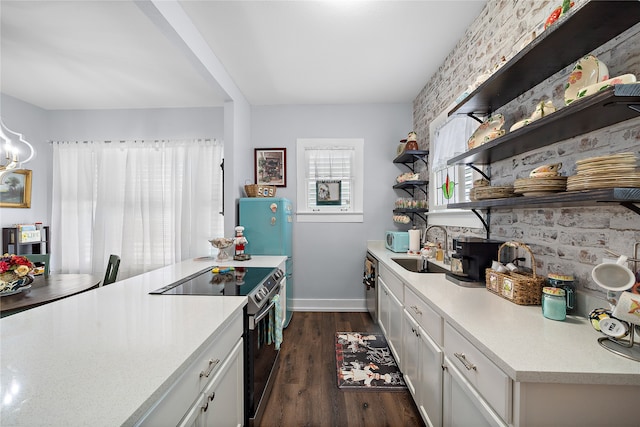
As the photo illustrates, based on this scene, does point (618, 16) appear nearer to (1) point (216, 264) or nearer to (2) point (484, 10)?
(2) point (484, 10)

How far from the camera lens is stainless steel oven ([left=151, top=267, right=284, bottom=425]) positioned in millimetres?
1478

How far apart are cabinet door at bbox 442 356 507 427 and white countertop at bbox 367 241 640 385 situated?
0.21 metres

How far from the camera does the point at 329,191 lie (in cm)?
371

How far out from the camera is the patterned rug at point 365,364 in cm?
210

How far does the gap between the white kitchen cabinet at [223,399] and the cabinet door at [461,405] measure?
1022 mm

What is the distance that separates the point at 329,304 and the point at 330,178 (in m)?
1.76

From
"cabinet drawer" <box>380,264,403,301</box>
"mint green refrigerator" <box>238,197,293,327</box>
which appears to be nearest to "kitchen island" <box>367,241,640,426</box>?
"cabinet drawer" <box>380,264,403,301</box>

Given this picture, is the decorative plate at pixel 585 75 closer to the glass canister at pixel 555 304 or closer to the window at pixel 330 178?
the glass canister at pixel 555 304

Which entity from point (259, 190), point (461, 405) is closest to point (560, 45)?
point (461, 405)

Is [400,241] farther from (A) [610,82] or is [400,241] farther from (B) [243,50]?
(B) [243,50]

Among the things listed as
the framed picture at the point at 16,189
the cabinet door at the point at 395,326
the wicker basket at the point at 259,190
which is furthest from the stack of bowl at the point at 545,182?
the framed picture at the point at 16,189

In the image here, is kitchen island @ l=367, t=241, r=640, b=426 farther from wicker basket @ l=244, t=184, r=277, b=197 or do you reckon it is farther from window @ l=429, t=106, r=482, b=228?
Result: wicker basket @ l=244, t=184, r=277, b=197

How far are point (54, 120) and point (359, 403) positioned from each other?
17.7 feet

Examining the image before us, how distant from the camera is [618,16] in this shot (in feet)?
3.22
